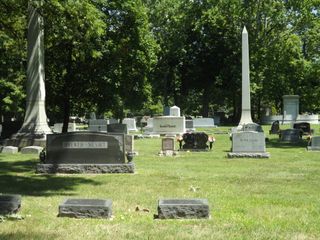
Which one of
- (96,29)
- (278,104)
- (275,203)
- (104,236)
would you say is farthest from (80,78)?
(278,104)

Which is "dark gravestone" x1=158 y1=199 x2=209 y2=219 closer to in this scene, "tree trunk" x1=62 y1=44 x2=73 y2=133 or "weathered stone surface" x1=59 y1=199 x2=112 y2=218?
"weathered stone surface" x1=59 y1=199 x2=112 y2=218

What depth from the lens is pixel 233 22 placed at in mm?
52688

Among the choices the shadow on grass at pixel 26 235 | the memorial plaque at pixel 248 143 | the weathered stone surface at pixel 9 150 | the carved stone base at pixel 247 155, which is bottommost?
the shadow on grass at pixel 26 235

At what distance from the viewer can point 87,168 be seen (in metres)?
13.6

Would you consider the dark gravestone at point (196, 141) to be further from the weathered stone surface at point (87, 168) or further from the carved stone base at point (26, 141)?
the weathered stone surface at point (87, 168)

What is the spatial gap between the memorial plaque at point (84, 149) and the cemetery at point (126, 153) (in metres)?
0.03

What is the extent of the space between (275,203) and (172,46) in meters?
47.1

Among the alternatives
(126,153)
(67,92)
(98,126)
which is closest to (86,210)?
(126,153)

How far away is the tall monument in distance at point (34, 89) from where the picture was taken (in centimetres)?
2064

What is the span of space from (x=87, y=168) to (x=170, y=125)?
22.5 m

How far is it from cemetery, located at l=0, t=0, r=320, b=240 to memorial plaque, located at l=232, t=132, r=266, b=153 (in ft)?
0.12

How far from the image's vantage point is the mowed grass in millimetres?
6758

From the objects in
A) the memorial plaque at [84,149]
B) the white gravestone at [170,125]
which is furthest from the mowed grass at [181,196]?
the white gravestone at [170,125]

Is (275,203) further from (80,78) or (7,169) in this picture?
(80,78)
